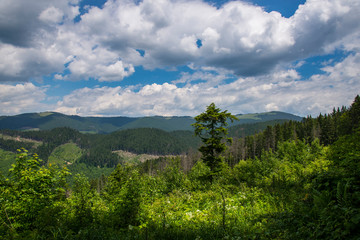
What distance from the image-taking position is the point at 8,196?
706 cm

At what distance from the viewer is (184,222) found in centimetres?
688

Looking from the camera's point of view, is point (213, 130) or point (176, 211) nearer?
point (176, 211)

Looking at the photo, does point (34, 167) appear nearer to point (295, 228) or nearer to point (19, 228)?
point (19, 228)

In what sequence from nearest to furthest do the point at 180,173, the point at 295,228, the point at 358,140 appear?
the point at 295,228 → the point at 358,140 → the point at 180,173

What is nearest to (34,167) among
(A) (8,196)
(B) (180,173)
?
(A) (8,196)

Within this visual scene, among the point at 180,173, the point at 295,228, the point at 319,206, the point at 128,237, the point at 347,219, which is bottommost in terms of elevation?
the point at 180,173

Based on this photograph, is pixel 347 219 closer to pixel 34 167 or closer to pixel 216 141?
pixel 34 167

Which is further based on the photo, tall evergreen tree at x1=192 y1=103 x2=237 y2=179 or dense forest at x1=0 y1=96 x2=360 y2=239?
tall evergreen tree at x1=192 y1=103 x2=237 y2=179

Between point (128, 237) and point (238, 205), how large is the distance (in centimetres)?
517

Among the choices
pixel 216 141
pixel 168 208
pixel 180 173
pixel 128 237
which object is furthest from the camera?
pixel 216 141

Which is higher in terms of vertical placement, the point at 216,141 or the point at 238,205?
the point at 216,141

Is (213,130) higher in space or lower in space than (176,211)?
higher

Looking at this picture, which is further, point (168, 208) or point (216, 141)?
point (216, 141)

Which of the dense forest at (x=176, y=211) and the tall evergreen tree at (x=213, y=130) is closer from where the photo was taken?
the dense forest at (x=176, y=211)
